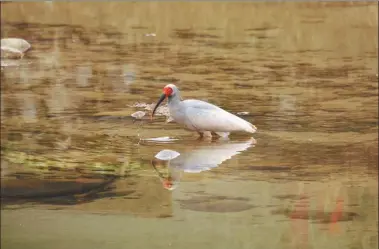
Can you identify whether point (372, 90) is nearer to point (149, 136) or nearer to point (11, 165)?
point (149, 136)

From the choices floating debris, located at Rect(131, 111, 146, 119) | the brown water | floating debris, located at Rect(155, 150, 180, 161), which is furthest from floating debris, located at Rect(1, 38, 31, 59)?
floating debris, located at Rect(155, 150, 180, 161)

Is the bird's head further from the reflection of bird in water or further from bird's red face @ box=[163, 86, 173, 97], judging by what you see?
the reflection of bird in water

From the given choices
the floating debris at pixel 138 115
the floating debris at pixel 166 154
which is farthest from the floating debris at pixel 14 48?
the floating debris at pixel 166 154

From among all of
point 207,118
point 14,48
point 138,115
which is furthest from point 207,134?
point 14,48

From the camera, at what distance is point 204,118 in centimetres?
370

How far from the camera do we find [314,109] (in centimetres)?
387

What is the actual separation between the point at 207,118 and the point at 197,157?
15 centimetres

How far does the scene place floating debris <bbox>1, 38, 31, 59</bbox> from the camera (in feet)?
13.9

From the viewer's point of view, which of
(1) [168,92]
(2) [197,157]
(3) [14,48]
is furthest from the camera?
(3) [14,48]

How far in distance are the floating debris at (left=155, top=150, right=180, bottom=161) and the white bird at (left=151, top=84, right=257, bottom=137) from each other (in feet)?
0.36

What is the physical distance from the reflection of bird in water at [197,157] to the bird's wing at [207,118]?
59mm

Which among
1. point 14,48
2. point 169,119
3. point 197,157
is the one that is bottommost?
point 197,157

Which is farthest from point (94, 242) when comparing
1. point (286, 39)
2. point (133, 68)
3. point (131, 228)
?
point (286, 39)

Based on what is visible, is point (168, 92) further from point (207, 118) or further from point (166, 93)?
point (207, 118)
